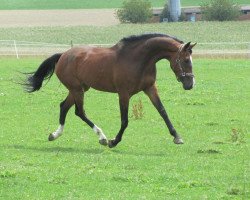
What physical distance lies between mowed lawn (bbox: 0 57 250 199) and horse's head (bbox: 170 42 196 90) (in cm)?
116

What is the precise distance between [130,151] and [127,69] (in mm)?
1408

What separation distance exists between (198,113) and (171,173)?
319 inches

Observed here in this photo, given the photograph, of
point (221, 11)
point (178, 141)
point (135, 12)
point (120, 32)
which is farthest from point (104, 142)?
point (135, 12)

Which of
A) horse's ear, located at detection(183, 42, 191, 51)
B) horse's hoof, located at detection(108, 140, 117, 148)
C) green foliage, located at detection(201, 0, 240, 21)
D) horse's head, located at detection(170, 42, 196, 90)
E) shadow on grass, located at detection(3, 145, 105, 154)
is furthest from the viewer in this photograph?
green foliage, located at detection(201, 0, 240, 21)

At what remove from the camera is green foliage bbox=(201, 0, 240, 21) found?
75.8 m

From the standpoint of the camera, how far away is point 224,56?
138 ft

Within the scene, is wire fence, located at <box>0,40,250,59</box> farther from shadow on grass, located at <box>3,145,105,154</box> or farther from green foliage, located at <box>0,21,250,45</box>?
shadow on grass, located at <box>3,145,105,154</box>

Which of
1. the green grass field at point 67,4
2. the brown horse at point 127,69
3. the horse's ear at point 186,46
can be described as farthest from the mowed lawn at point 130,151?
the green grass field at point 67,4

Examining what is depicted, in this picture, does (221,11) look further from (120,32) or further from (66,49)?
(66,49)

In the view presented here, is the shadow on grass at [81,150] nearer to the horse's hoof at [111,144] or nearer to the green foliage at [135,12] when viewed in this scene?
the horse's hoof at [111,144]

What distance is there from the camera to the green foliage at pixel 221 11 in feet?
249

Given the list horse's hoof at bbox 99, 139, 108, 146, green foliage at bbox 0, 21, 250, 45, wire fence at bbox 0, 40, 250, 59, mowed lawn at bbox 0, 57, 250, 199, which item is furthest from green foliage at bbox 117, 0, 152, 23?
horse's hoof at bbox 99, 139, 108, 146

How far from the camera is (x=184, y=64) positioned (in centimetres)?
1365

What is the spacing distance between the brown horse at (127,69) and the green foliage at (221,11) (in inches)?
2430
